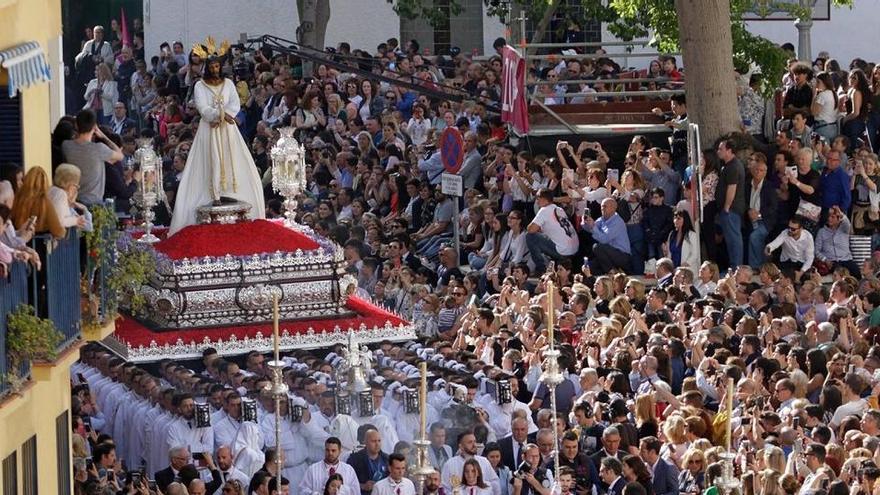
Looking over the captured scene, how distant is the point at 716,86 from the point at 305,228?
493 centimetres

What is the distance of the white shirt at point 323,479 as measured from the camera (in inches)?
759

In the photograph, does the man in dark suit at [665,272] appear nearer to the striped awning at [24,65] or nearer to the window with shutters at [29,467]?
the window with shutters at [29,467]

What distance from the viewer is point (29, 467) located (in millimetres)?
16266

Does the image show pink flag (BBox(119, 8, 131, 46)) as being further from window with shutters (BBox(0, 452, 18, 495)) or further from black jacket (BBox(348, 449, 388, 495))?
window with shutters (BBox(0, 452, 18, 495))

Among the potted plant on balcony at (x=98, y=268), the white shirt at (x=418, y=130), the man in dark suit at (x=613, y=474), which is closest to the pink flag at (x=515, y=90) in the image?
the white shirt at (x=418, y=130)

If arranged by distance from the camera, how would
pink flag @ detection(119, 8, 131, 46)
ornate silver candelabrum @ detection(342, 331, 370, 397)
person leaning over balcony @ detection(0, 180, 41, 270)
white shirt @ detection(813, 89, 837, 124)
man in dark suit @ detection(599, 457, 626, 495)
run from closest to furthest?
person leaning over balcony @ detection(0, 180, 41, 270)
man in dark suit @ detection(599, 457, 626, 495)
ornate silver candelabrum @ detection(342, 331, 370, 397)
white shirt @ detection(813, 89, 837, 124)
pink flag @ detection(119, 8, 131, 46)

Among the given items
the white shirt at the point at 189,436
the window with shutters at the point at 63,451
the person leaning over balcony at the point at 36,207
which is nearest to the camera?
the person leaning over balcony at the point at 36,207

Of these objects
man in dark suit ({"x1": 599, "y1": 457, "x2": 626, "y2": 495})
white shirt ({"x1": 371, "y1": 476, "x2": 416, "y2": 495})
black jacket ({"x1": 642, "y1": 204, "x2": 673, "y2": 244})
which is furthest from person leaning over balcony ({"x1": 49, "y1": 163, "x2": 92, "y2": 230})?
black jacket ({"x1": 642, "y1": 204, "x2": 673, "y2": 244})

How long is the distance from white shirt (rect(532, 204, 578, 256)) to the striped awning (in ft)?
35.9

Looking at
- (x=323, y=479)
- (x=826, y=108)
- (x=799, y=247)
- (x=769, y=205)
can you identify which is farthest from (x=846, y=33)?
(x=323, y=479)

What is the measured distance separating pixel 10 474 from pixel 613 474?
487cm

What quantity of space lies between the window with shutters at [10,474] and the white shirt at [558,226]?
1137cm

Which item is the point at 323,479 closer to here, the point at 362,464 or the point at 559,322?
the point at 362,464

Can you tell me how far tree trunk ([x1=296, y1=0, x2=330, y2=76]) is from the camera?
135ft
